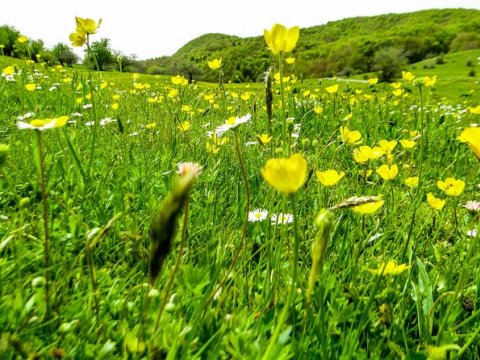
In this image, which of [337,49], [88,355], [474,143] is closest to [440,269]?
[474,143]

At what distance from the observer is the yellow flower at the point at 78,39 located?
1.69 m

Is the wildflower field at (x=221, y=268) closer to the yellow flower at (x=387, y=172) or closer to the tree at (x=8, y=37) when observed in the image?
the yellow flower at (x=387, y=172)

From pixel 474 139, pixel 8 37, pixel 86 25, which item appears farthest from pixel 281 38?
pixel 8 37

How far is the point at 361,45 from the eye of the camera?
63.0 metres

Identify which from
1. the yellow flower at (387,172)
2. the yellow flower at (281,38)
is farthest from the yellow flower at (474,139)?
the yellow flower at (387,172)

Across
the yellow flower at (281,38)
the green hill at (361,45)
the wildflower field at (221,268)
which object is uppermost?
the yellow flower at (281,38)

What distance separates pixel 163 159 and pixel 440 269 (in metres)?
1.48

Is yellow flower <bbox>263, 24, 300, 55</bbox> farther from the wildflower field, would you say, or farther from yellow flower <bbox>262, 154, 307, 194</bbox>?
yellow flower <bbox>262, 154, 307, 194</bbox>

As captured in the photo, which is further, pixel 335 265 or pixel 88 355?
pixel 335 265

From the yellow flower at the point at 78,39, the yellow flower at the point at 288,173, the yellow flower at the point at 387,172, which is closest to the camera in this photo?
the yellow flower at the point at 288,173

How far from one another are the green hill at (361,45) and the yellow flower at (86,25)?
1877cm

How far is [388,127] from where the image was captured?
4.11m

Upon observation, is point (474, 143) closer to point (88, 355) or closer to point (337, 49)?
point (88, 355)

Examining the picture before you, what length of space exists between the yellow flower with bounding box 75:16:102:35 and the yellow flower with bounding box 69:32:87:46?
0.03 m
